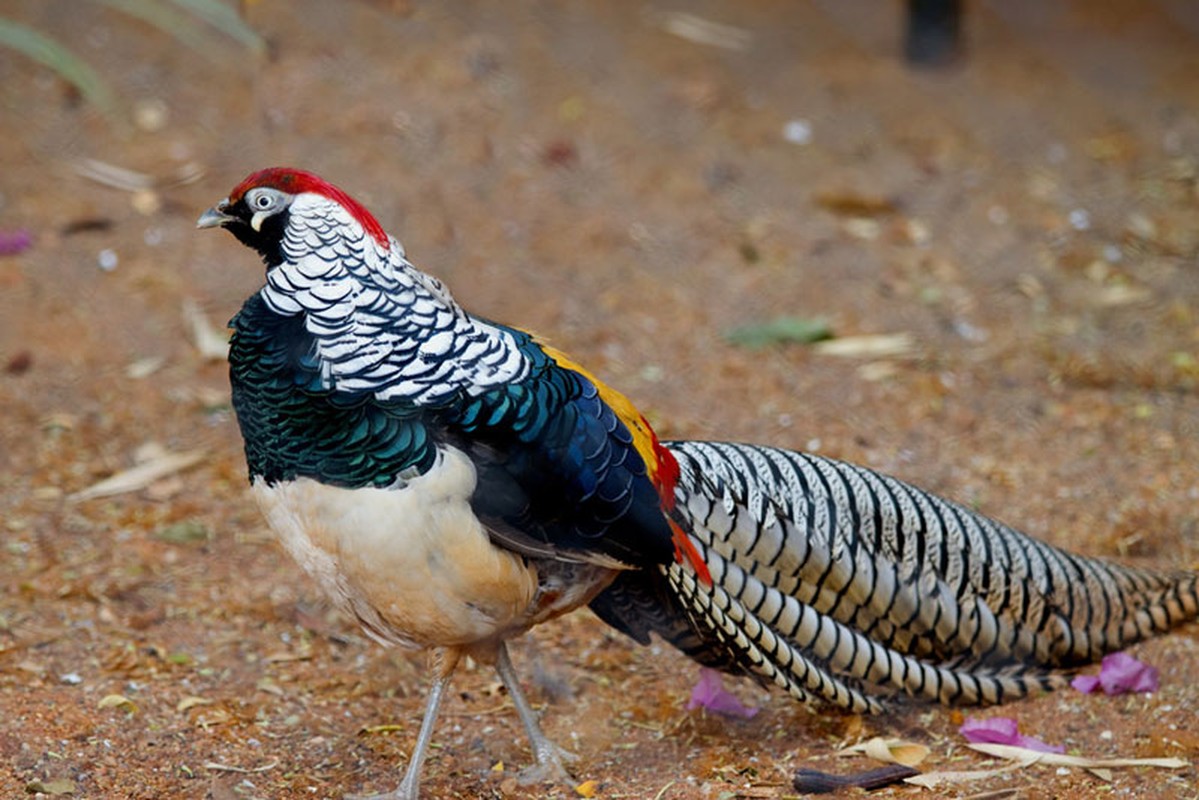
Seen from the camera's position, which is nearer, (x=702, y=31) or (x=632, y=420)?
(x=632, y=420)

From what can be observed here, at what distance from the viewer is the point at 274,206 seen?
298 cm

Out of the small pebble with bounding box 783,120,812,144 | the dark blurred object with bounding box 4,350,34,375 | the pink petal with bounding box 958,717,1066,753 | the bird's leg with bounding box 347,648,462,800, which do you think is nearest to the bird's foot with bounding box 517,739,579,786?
the bird's leg with bounding box 347,648,462,800

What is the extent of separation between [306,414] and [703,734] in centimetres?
140

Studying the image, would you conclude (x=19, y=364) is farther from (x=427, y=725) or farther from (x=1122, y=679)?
(x=1122, y=679)

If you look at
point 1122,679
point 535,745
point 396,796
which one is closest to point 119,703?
point 396,796

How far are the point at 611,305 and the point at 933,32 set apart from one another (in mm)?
2657

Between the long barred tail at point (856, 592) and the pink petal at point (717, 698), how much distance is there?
0.76ft

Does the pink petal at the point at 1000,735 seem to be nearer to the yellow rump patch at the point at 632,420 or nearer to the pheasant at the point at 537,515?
the pheasant at the point at 537,515

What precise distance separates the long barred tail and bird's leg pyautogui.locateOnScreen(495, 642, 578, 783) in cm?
27

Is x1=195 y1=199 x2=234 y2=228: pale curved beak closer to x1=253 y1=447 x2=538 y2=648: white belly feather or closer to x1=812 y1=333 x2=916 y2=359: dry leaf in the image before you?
x1=253 y1=447 x2=538 y2=648: white belly feather

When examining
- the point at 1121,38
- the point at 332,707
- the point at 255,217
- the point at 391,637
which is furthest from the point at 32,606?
the point at 1121,38

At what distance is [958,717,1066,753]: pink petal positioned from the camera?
141 inches

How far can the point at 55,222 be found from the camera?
6.42 metres

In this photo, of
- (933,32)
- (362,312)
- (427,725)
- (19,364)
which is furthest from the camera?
(933,32)
